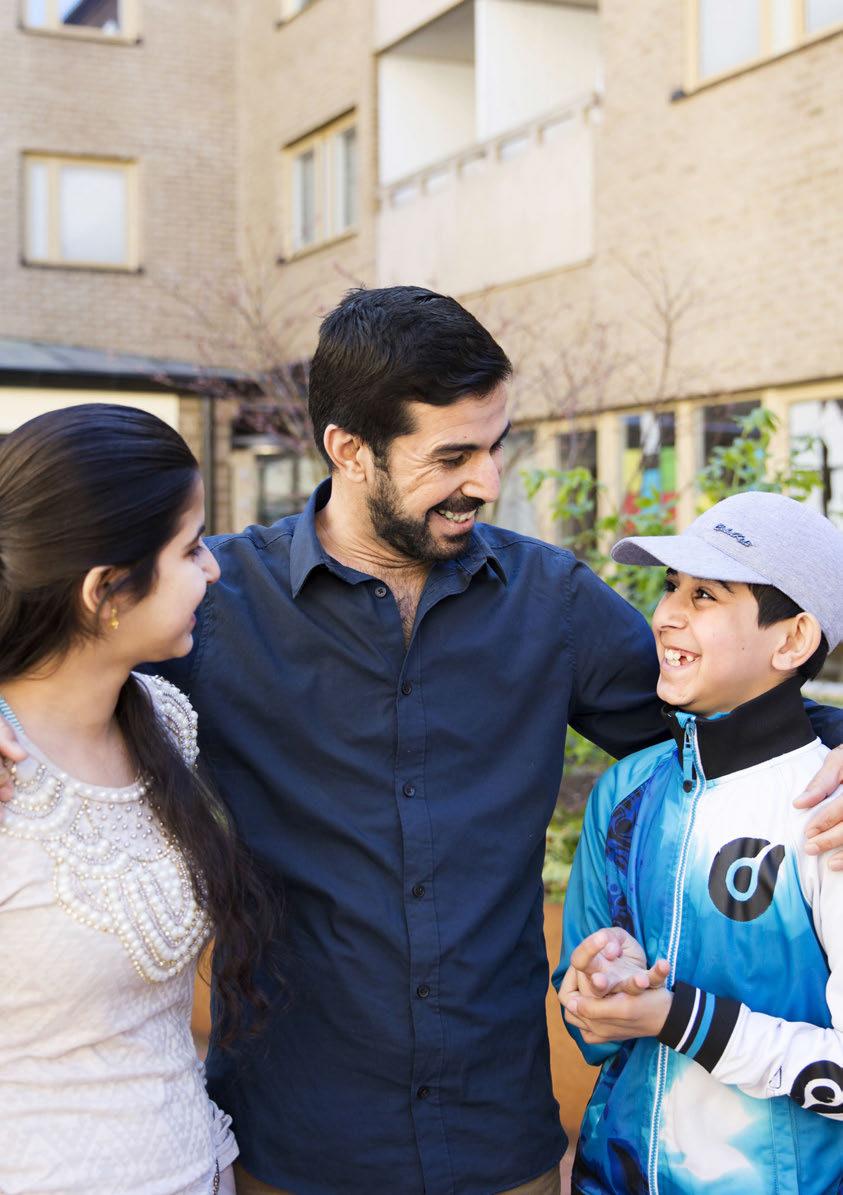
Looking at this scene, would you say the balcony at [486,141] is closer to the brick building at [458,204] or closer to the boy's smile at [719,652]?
the brick building at [458,204]

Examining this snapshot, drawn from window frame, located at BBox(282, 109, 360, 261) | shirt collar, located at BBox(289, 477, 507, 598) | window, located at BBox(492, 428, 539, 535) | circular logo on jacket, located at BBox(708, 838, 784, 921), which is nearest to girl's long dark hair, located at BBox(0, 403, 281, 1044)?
shirt collar, located at BBox(289, 477, 507, 598)

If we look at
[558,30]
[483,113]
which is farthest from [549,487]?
[558,30]

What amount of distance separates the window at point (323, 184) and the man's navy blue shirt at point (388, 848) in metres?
14.7

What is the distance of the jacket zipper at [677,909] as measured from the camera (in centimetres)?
228

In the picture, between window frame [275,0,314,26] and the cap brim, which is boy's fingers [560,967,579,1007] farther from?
window frame [275,0,314,26]

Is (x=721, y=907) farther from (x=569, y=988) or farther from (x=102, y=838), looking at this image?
(x=102, y=838)

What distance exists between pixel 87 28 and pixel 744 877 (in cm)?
1895

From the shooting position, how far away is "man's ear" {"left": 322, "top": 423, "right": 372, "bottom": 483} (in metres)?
2.66

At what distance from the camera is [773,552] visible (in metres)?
2.44

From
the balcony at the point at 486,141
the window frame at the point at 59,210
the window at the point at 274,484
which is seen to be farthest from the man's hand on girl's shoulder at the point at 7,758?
the window frame at the point at 59,210

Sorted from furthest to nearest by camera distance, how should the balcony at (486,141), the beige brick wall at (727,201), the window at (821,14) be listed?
the balcony at (486,141)
the beige brick wall at (727,201)
the window at (821,14)

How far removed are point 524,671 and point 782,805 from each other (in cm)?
55

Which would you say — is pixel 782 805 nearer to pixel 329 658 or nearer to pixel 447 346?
pixel 329 658

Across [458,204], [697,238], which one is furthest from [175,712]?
[458,204]
